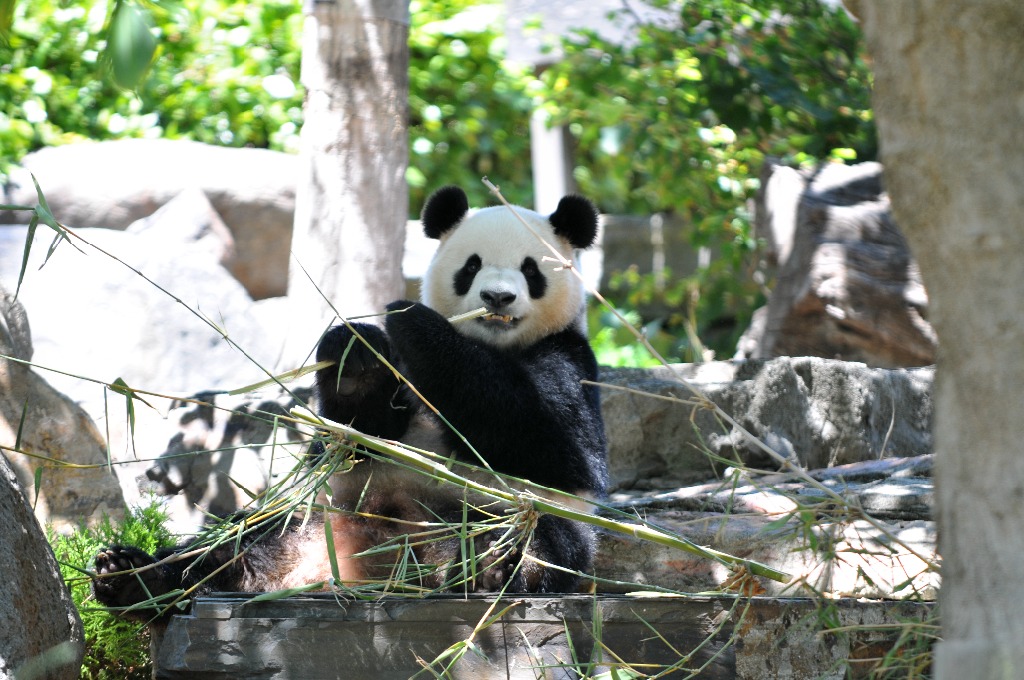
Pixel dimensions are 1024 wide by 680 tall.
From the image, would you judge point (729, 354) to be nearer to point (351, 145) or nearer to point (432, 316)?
point (351, 145)

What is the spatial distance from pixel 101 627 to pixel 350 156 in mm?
2506

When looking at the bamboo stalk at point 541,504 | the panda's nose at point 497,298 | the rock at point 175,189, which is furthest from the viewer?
the rock at point 175,189

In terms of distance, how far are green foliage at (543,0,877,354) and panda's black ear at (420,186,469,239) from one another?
12.7 ft

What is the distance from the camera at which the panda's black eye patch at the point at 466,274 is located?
3.68 meters

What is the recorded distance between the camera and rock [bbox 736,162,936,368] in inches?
247

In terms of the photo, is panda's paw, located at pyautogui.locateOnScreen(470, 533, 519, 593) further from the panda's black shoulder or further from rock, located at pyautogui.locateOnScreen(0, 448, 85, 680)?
rock, located at pyautogui.locateOnScreen(0, 448, 85, 680)

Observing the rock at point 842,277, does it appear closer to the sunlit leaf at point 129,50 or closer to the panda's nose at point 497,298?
the panda's nose at point 497,298

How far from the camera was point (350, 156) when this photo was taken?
16.3 ft

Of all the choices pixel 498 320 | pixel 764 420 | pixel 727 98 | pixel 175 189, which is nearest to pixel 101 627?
pixel 498 320

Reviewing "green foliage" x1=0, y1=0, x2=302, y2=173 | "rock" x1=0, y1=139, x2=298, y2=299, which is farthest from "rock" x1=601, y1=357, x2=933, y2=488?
"green foliage" x1=0, y1=0, x2=302, y2=173

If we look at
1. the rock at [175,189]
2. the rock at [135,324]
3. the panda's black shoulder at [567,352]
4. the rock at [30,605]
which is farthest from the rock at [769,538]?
the rock at [175,189]

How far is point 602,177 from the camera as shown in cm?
1288

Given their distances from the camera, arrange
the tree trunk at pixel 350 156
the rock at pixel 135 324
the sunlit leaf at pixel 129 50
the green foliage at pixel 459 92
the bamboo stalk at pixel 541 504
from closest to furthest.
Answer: the sunlit leaf at pixel 129 50 < the bamboo stalk at pixel 541 504 < the tree trunk at pixel 350 156 < the rock at pixel 135 324 < the green foliage at pixel 459 92

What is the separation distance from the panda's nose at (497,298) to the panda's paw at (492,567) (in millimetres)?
836
